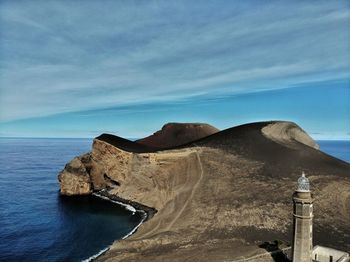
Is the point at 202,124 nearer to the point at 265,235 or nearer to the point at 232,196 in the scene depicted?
the point at 232,196

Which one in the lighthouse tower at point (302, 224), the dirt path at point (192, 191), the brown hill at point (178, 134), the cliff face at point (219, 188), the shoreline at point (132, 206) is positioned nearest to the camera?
the lighthouse tower at point (302, 224)

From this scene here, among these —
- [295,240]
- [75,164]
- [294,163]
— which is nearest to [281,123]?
[294,163]

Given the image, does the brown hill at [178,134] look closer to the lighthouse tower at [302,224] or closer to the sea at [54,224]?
the sea at [54,224]

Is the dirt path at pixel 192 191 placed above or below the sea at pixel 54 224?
above

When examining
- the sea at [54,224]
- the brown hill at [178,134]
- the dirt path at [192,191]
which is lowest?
the sea at [54,224]

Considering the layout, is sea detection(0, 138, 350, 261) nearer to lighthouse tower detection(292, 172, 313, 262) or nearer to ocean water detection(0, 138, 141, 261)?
ocean water detection(0, 138, 141, 261)

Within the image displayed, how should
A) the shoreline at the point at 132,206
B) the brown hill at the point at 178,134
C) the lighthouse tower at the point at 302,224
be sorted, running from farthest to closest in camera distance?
1. the brown hill at the point at 178,134
2. the shoreline at the point at 132,206
3. the lighthouse tower at the point at 302,224

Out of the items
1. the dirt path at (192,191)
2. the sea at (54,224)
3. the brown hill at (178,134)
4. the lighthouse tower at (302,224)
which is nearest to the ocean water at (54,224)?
the sea at (54,224)
